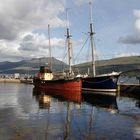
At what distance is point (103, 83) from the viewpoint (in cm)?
7294

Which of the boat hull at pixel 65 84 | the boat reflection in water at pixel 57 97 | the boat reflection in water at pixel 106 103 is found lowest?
the boat reflection in water at pixel 106 103

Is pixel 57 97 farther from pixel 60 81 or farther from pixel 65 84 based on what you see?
pixel 60 81

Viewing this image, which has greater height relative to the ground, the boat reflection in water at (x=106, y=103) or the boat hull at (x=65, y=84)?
the boat hull at (x=65, y=84)

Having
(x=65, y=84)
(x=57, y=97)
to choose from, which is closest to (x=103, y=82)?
(x=65, y=84)

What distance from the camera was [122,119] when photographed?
109ft

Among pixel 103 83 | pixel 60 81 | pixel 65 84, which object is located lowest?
pixel 65 84

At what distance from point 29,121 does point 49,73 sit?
65701mm

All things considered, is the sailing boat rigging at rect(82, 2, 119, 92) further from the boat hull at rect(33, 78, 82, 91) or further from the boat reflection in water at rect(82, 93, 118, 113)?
the boat reflection in water at rect(82, 93, 118, 113)

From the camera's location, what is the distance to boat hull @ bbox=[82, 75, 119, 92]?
71.9 m

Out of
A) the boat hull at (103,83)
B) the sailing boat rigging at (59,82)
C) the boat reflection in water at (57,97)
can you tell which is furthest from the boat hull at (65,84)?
the boat hull at (103,83)

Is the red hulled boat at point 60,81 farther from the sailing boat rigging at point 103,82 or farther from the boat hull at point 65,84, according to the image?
the sailing boat rigging at point 103,82

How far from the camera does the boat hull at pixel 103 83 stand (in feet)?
236

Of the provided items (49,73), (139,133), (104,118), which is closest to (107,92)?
(49,73)

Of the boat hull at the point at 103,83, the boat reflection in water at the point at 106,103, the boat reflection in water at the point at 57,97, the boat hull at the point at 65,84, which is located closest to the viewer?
the boat reflection in water at the point at 106,103
